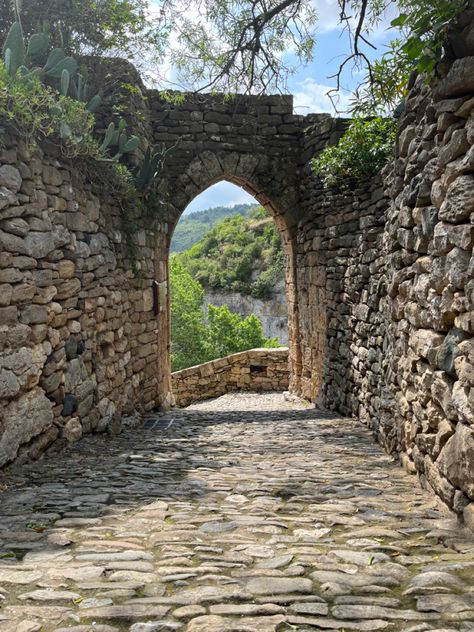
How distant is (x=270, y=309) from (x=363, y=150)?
2973 centimetres

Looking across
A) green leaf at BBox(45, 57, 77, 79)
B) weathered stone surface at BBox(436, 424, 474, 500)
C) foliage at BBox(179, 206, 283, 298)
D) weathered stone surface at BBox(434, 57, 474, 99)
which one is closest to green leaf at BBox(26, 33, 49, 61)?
green leaf at BBox(45, 57, 77, 79)

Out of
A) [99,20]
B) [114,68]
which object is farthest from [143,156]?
[99,20]

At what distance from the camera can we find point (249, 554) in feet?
7.53

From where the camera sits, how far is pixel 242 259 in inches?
1505

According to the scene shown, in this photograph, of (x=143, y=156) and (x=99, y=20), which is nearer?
(x=99, y=20)

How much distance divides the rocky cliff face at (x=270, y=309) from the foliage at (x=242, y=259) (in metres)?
0.43

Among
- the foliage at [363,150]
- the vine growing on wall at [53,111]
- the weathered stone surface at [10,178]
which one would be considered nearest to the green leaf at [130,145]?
the vine growing on wall at [53,111]

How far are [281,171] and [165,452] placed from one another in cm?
552

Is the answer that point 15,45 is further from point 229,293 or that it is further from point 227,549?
Answer: point 229,293

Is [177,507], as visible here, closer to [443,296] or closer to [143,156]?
[443,296]

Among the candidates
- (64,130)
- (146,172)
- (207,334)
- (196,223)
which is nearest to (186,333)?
(207,334)

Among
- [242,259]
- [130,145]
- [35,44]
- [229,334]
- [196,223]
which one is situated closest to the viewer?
[35,44]

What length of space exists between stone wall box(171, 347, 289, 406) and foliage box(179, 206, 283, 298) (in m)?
21.0

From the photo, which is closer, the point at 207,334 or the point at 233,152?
the point at 233,152
